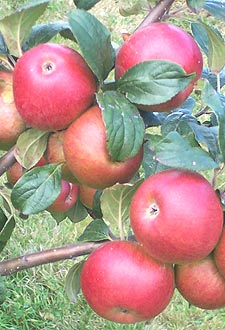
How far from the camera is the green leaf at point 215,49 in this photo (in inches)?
34.8

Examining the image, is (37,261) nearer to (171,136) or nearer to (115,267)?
(115,267)

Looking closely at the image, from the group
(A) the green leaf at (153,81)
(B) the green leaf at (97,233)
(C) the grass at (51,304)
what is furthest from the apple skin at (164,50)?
(C) the grass at (51,304)

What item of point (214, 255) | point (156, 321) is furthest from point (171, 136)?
point (156, 321)

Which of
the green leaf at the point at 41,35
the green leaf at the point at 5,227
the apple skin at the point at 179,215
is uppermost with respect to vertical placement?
the green leaf at the point at 41,35

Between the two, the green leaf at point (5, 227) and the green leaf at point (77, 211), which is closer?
the green leaf at point (5, 227)

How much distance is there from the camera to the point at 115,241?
0.90m

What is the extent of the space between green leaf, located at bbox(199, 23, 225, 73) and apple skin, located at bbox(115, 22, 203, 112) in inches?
2.6

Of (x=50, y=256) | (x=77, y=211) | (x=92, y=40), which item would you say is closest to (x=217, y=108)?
(x=92, y=40)

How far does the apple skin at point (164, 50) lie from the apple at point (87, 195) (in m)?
0.36

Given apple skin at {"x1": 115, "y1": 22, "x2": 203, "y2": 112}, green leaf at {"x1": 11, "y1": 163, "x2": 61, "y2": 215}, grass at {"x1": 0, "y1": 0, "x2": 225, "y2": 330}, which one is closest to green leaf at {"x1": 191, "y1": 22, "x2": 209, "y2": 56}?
apple skin at {"x1": 115, "y1": 22, "x2": 203, "y2": 112}

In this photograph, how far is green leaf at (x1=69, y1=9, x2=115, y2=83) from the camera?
0.81 metres

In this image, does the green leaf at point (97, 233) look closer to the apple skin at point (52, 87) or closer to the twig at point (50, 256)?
the twig at point (50, 256)

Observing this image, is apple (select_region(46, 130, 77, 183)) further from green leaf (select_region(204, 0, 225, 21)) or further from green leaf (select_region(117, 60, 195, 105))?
green leaf (select_region(204, 0, 225, 21))

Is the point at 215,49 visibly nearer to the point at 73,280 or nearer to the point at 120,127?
the point at 120,127
